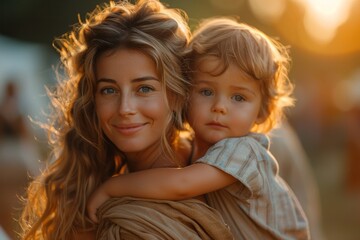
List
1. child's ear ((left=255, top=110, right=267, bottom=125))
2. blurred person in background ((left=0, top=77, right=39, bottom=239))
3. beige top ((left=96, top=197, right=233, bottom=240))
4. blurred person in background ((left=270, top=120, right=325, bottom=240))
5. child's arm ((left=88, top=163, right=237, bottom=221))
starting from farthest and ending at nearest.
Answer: blurred person in background ((left=0, top=77, right=39, bottom=239))
blurred person in background ((left=270, top=120, right=325, bottom=240))
child's ear ((left=255, top=110, right=267, bottom=125))
child's arm ((left=88, top=163, right=237, bottom=221))
beige top ((left=96, top=197, right=233, bottom=240))

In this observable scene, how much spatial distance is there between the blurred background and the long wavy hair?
35 cm

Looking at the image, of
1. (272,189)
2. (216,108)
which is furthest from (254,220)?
(216,108)

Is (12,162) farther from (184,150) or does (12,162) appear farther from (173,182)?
(173,182)

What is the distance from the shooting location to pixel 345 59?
38.0 meters

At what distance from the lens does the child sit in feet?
9.34

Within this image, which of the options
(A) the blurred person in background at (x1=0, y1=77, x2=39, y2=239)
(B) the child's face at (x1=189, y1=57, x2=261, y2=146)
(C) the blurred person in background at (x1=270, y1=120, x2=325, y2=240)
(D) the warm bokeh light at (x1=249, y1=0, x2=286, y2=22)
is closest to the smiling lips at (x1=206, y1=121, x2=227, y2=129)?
(B) the child's face at (x1=189, y1=57, x2=261, y2=146)

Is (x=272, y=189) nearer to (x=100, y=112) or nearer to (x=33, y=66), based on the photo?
(x=100, y=112)

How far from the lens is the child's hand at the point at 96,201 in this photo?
299cm

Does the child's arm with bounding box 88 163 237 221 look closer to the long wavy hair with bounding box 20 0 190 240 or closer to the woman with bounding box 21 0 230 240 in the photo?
the woman with bounding box 21 0 230 240

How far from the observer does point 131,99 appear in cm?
291

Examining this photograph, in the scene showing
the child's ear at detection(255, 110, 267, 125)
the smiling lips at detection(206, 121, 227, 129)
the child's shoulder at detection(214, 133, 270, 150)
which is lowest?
the child's shoulder at detection(214, 133, 270, 150)

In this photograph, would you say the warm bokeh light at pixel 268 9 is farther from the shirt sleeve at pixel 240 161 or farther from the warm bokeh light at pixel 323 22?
the shirt sleeve at pixel 240 161

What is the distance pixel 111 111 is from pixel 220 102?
476 mm

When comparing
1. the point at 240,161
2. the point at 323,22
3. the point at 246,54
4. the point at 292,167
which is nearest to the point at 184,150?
the point at 240,161
